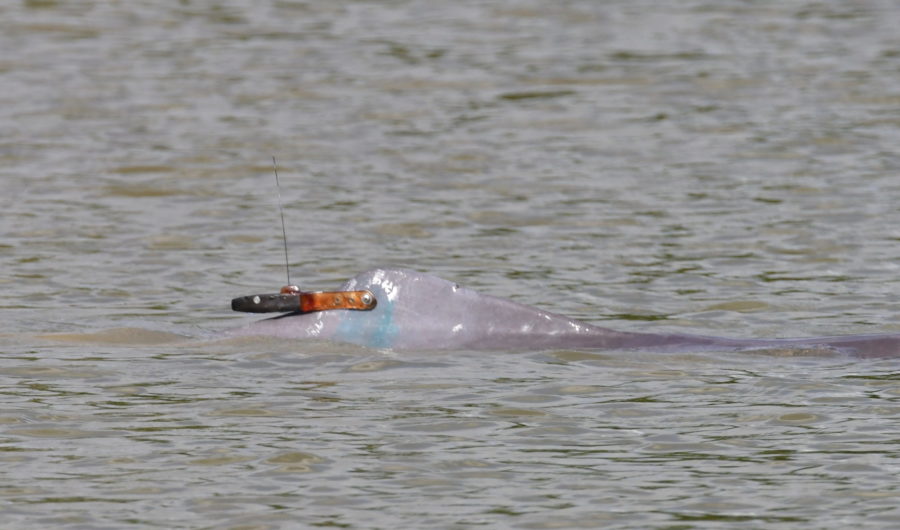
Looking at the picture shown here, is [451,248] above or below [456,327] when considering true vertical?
below

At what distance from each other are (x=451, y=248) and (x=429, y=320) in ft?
12.4

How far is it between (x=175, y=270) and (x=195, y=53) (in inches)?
406

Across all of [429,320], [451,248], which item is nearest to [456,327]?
[429,320]

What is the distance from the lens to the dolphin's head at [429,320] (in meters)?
11.3

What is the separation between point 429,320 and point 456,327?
0.52 ft

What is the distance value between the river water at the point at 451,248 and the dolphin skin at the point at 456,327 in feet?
0.54

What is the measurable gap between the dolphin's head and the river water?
165 mm

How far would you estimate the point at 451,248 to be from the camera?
49.7 feet

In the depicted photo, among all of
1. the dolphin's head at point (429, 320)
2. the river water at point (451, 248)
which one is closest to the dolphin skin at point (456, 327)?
the dolphin's head at point (429, 320)

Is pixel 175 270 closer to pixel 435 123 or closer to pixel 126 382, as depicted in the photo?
pixel 126 382

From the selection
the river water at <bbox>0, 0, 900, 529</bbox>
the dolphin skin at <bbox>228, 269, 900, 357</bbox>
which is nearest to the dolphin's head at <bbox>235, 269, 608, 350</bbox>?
the dolphin skin at <bbox>228, 269, 900, 357</bbox>

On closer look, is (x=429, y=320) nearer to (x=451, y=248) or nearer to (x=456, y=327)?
(x=456, y=327)

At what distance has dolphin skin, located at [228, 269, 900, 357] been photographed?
1130 cm

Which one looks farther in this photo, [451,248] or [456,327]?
[451,248]
